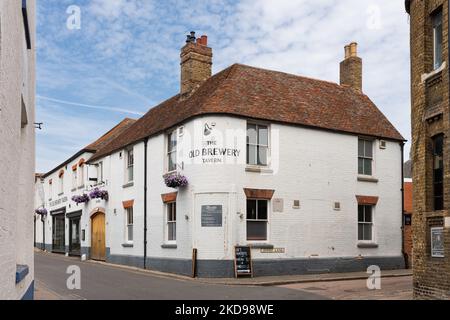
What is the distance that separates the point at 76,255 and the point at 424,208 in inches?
1040

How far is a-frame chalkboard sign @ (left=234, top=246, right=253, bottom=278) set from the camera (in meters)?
19.0

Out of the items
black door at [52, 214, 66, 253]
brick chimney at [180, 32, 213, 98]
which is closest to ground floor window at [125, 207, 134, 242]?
brick chimney at [180, 32, 213, 98]

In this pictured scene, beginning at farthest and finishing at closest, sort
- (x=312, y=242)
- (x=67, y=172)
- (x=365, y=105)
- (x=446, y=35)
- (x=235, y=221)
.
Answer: (x=67, y=172) < (x=365, y=105) < (x=312, y=242) < (x=235, y=221) < (x=446, y=35)

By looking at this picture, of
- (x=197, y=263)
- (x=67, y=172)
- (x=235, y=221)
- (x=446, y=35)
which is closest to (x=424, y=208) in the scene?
(x=446, y=35)

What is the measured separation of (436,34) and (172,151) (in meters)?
11.7

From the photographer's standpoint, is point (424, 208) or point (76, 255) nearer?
point (424, 208)

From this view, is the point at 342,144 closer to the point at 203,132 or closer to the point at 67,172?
the point at 203,132

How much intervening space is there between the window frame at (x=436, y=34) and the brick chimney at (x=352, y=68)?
12.6 m

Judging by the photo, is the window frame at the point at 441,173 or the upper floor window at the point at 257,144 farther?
the upper floor window at the point at 257,144

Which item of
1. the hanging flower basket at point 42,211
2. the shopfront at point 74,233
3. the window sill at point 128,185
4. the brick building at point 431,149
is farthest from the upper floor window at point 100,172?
the brick building at point 431,149

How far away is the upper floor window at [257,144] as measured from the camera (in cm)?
2031

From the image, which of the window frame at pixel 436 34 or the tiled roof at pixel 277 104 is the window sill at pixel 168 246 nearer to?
the tiled roof at pixel 277 104

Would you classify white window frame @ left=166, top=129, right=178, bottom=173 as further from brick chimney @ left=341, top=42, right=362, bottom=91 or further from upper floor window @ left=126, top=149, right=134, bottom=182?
brick chimney @ left=341, top=42, right=362, bottom=91

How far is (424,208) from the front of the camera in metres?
12.8
